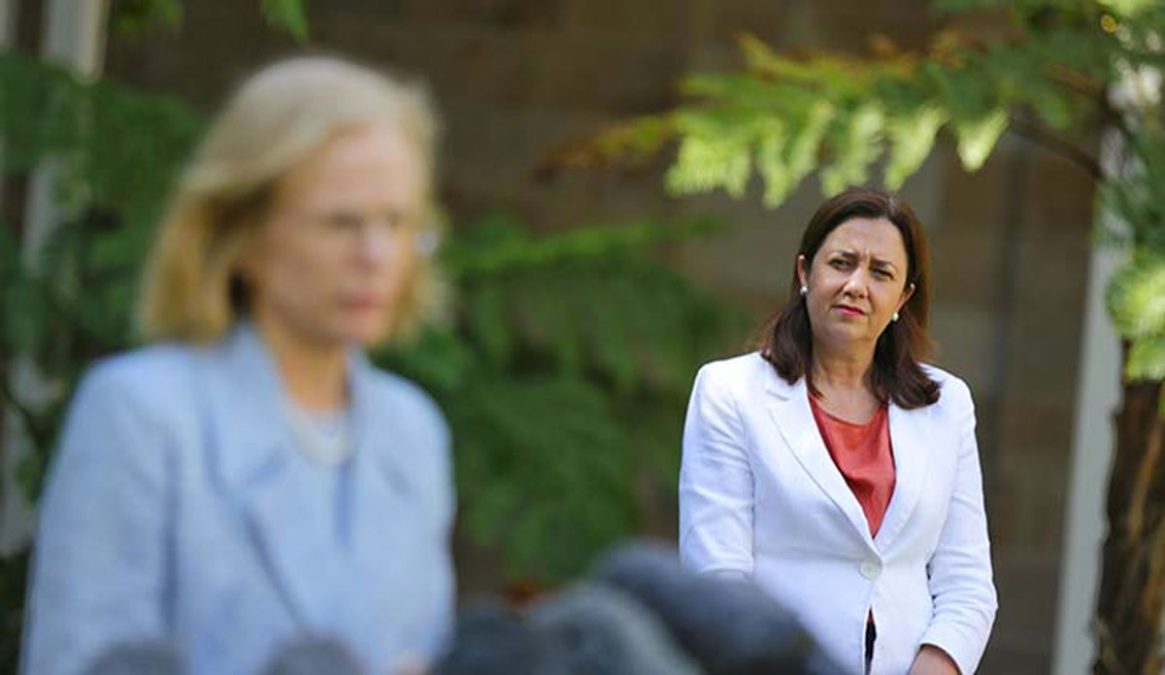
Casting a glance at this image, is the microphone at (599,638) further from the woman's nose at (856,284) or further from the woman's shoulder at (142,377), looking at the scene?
the woman's nose at (856,284)

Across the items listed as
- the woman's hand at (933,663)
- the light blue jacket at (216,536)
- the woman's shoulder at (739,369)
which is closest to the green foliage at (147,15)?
the woman's shoulder at (739,369)

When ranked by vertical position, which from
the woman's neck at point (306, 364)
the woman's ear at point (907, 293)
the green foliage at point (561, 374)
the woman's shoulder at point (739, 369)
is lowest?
the green foliage at point (561, 374)

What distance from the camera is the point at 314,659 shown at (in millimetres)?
2059

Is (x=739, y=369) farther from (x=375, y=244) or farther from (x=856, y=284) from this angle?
(x=375, y=244)

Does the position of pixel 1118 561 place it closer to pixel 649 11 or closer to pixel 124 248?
pixel 124 248

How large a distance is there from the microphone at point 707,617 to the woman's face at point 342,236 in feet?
0.98

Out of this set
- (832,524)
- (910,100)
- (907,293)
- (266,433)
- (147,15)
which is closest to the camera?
(266,433)

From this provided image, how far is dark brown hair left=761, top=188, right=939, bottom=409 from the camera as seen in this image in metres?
2.83

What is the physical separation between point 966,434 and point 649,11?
5731mm

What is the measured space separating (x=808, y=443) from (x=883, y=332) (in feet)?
0.55

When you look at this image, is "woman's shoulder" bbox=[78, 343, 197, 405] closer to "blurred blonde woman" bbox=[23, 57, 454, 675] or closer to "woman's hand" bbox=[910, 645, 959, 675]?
"blurred blonde woman" bbox=[23, 57, 454, 675]

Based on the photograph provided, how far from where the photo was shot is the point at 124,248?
19.5ft

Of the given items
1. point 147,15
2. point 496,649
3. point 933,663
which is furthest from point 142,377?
point 147,15

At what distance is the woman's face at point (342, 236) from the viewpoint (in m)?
2.18
